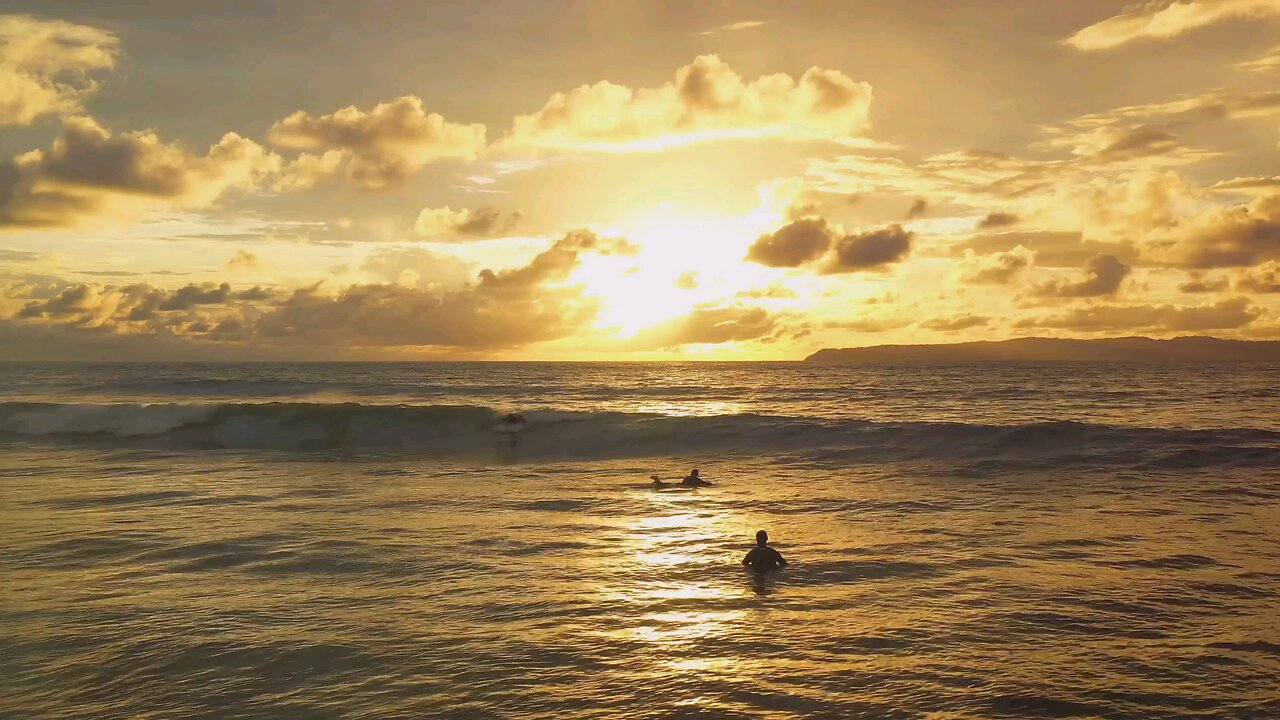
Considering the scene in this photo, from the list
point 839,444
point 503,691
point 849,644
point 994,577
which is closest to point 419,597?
point 503,691

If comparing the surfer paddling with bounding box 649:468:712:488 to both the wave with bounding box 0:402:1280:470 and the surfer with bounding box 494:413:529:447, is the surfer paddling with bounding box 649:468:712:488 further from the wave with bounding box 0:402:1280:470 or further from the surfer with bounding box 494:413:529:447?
the surfer with bounding box 494:413:529:447

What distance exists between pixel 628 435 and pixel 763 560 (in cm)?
3126

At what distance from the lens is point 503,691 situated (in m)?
11.2

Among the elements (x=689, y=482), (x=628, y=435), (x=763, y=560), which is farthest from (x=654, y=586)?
(x=628, y=435)

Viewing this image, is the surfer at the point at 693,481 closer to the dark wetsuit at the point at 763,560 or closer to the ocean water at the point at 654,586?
the ocean water at the point at 654,586

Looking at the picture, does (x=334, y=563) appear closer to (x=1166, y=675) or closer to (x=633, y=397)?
(x=1166, y=675)

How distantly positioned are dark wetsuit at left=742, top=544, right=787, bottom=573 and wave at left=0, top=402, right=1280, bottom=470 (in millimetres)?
19910

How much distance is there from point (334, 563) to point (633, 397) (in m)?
76.9

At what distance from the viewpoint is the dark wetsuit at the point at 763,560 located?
17312 millimetres

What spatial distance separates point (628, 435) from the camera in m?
48.4

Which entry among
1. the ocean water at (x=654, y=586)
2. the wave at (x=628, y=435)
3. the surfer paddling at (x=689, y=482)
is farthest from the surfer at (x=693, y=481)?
the wave at (x=628, y=435)

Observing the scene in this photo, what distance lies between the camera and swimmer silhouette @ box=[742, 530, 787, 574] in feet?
56.8

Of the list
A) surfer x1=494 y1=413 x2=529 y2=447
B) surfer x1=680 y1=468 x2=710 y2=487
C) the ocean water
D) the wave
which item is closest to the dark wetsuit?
the ocean water

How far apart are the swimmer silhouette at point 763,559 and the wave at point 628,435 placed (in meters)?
19.9
